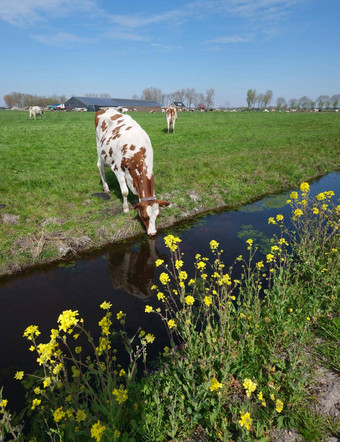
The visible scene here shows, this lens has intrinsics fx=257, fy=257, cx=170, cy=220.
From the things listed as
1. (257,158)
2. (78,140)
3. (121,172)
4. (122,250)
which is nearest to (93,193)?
(121,172)

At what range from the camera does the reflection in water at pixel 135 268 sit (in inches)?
233

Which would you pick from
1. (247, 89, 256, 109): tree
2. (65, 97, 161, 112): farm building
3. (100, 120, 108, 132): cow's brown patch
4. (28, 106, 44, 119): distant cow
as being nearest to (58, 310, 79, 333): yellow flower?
(100, 120, 108, 132): cow's brown patch

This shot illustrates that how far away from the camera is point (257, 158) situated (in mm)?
16031

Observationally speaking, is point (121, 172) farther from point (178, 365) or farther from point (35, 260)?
point (178, 365)

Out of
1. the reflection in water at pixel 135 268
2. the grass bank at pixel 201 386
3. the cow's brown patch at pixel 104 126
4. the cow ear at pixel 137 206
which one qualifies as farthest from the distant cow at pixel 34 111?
the grass bank at pixel 201 386

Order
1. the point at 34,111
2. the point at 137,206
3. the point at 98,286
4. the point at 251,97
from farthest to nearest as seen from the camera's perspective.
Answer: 1. the point at 251,97
2. the point at 34,111
3. the point at 137,206
4. the point at 98,286

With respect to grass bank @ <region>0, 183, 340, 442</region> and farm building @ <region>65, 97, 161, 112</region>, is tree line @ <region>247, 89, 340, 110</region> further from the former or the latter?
grass bank @ <region>0, 183, 340, 442</region>

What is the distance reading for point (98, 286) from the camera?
19.5 ft

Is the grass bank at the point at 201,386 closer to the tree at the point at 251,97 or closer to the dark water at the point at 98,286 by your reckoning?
the dark water at the point at 98,286

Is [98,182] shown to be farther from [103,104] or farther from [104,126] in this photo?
[103,104]

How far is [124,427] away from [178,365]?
86cm

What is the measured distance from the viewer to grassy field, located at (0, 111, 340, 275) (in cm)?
746

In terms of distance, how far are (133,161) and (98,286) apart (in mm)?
4240

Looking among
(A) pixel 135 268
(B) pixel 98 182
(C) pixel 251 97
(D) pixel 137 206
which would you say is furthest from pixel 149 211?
(C) pixel 251 97
